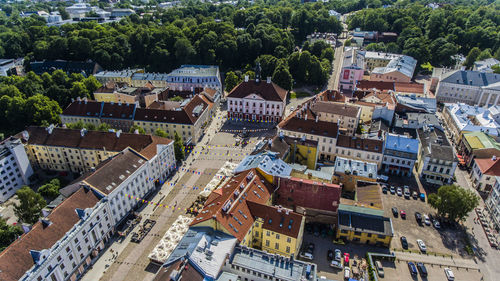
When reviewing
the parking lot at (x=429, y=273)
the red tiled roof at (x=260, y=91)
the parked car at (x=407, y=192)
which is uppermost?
the red tiled roof at (x=260, y=91)

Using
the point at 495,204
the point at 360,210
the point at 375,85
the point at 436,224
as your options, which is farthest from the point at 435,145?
the point at 375,85

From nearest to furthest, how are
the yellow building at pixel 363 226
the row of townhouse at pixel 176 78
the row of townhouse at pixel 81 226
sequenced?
1. the row of townhouse at pixel 81 226
2. the yellow building at pixel 363 226
3. the row of townhouse at pixel 176 78

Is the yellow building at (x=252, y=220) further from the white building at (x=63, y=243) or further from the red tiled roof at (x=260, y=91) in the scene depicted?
the red tiled roof at (x=260, y=91)

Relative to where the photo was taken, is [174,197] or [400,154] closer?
[174,197]

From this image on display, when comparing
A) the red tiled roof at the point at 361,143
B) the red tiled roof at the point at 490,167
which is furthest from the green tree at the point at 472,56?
the red tiled roof at the point at 361,143

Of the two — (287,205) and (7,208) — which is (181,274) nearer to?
(287,205)

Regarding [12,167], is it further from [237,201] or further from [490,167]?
[490,167]

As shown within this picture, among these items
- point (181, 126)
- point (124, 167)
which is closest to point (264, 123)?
point (181, 126)
